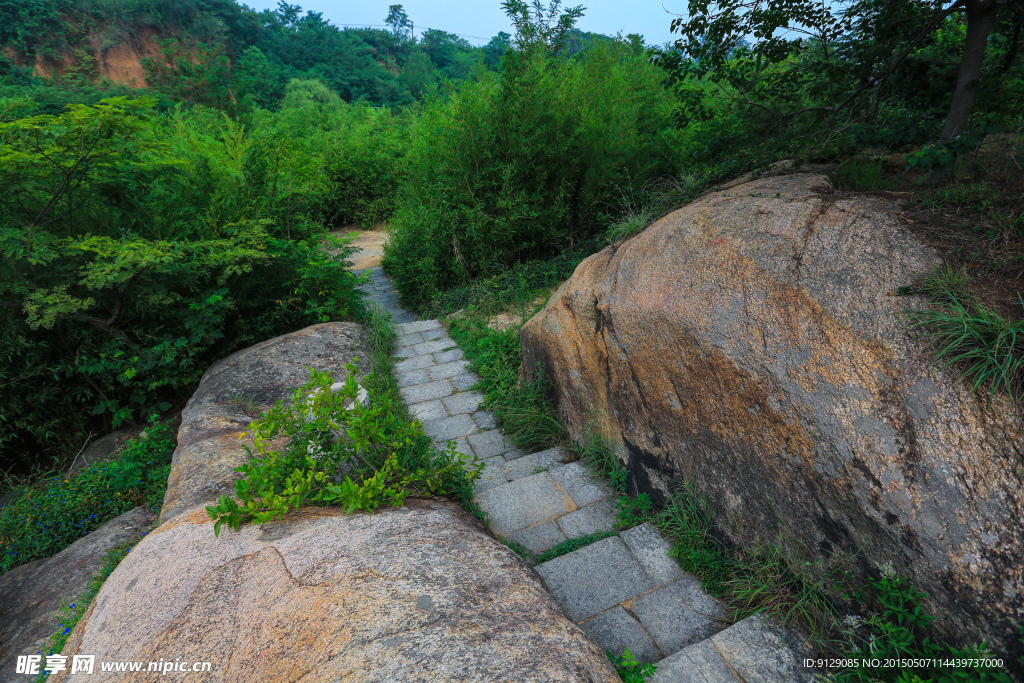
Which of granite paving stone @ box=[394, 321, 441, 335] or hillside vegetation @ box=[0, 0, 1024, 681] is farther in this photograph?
granite paving stone @ box=[394, 321, 441, 335]

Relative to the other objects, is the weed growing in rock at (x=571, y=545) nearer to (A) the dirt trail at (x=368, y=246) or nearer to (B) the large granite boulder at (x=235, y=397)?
(B) the large granite boulder at (x=235, y=397)

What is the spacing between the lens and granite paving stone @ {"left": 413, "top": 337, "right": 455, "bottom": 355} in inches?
209

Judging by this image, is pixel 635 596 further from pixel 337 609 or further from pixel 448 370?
pixel 448 370

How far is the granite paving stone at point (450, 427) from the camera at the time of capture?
3.70 m

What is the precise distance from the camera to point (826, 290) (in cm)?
192

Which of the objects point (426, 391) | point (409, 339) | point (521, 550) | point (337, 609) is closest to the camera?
point (337, 609)

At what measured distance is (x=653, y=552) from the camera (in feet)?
7.65

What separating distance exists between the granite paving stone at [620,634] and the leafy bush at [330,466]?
3.31 feet

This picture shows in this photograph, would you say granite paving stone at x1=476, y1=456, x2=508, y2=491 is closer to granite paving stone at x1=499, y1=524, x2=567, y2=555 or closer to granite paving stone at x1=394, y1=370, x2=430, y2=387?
granite paving stone at x1=499, y1=524, x2=567, y2=555

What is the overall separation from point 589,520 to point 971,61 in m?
3.31

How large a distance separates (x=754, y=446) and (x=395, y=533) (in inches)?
60.4

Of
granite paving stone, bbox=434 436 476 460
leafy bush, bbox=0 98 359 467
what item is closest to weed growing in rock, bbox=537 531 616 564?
granite paving stone, bbox=434 436 476 460

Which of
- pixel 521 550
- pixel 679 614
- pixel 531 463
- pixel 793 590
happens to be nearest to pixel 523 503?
pixel 521 550

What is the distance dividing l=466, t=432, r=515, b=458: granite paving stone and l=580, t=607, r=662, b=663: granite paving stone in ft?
5.09
